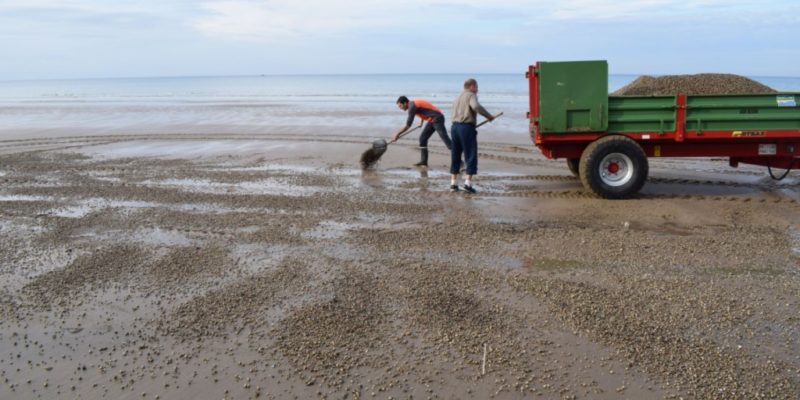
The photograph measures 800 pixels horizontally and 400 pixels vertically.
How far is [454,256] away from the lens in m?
5.91

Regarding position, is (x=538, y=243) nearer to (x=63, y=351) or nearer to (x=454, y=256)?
(x=454, y=256)

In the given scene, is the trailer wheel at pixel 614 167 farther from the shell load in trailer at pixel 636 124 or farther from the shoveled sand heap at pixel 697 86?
the shoveled sand heap at pixel 697 86

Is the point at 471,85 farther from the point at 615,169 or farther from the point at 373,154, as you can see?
the point at 373,154

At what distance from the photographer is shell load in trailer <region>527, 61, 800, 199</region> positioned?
322 inches

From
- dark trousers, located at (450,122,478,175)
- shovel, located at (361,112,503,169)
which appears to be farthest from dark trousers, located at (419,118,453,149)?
dark trousers, located at (450,122,478,175)

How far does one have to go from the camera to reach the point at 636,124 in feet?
27.6

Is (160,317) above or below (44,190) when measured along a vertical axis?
below

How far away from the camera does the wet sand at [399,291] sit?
3.71m

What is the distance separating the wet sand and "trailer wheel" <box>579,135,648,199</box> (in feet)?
0.98

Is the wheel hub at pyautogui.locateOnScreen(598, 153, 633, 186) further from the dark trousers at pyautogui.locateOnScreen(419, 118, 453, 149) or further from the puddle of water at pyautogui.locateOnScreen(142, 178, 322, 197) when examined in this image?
the puddle of water at pyautogui.locateOnScreen(142, 178, 322, 197)

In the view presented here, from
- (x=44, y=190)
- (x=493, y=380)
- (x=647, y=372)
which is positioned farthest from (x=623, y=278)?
(x=44, y=190)

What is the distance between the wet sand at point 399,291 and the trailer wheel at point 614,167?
0.98 feet

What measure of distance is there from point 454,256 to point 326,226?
182 cm

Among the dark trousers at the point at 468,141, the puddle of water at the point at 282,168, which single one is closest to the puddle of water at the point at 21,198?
the puddle of water at the point at 282,168
